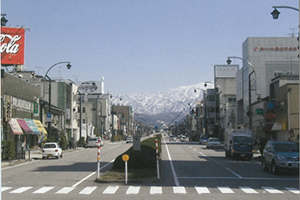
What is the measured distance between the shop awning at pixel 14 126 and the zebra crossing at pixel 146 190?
27805 millimetres

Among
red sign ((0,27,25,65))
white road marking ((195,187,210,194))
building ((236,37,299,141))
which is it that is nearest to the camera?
white road marking ((195,187,210,194))

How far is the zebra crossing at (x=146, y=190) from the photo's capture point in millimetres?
14984

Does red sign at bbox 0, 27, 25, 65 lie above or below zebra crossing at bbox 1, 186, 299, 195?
above

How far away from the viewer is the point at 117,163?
73.4 feet

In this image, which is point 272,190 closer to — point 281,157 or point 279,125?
point 281,157

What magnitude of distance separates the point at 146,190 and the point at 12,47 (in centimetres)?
3463

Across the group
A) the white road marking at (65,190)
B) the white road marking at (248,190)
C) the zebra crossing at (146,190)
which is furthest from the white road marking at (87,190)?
the white road marking at (248,190)

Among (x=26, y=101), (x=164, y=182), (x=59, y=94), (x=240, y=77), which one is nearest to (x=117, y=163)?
(x=164, y=182)

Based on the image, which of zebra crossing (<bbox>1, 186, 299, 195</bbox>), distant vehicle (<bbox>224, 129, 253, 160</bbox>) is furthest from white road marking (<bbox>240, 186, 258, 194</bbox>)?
distant vehicle (<bbox>224, 129, 253, 160</bbox>)

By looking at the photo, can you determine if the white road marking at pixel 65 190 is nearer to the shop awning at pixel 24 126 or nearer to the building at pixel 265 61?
the shop awning at pixel 24 126

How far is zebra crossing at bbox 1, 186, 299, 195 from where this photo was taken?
14984mm

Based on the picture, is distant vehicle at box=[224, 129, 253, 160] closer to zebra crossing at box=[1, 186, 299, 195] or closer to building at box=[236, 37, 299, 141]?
zebra crossing at box=[1, 186, 299, 195]

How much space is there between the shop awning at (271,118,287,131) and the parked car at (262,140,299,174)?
73.8 feet

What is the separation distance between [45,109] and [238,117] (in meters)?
36.5
